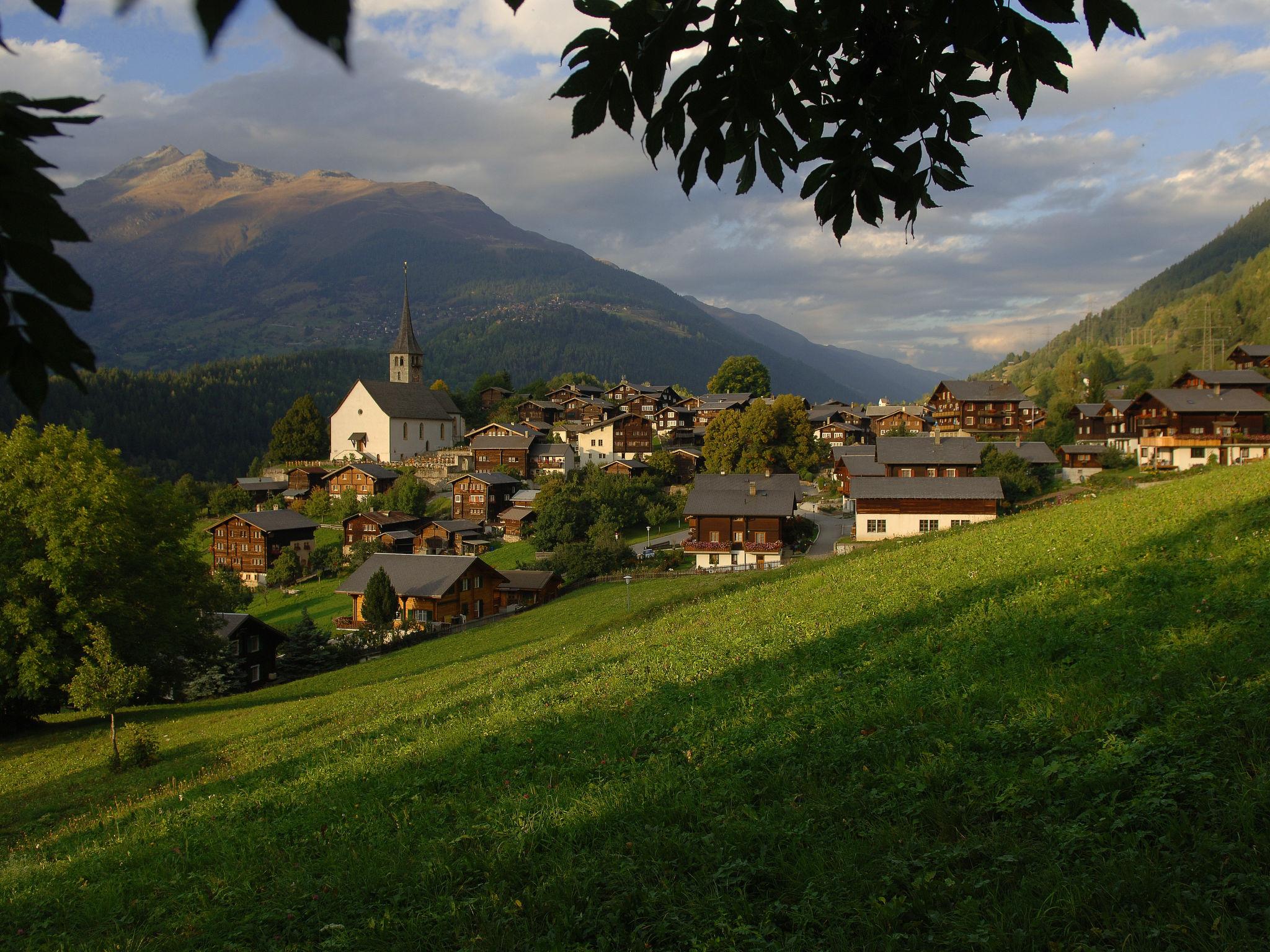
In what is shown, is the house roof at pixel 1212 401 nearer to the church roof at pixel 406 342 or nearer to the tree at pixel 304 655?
the tree at pixel 304 655

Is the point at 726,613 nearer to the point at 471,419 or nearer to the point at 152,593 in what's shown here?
the point at 152,593

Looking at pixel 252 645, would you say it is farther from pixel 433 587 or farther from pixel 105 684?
pixel 105 684

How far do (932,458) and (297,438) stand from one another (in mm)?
73922

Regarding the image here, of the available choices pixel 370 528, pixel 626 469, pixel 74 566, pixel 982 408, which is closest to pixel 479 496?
pixel 370 528

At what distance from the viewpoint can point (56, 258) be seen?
1636 millimetres

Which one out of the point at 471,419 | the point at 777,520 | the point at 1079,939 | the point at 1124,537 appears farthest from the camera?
the point at 471,419

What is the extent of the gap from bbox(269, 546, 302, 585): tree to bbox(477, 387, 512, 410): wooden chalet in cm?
4586

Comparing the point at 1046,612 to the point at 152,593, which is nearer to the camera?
the point at 1046,612

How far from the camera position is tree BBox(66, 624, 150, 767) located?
19781 millimetres

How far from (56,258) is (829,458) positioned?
254ft

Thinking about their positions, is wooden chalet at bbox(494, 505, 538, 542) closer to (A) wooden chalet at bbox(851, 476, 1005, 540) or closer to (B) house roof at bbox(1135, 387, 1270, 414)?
(A) wooden chalet at bbox(851, 476, 1005, 540)

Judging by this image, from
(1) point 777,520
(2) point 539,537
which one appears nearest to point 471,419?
(2) point 539,537

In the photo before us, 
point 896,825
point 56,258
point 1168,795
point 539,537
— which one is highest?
point 56,258

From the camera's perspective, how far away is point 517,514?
65.6 metres
